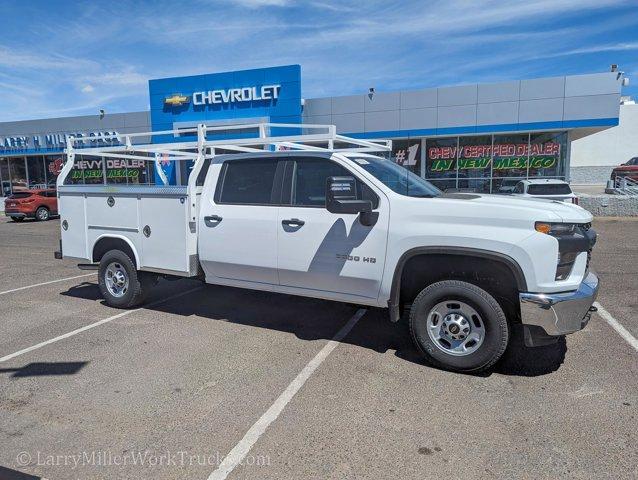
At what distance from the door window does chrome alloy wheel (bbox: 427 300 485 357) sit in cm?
158

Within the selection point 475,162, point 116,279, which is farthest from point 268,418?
point 475,162

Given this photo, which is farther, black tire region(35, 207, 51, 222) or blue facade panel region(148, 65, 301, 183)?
black tire region(35, 207, 51, 222)

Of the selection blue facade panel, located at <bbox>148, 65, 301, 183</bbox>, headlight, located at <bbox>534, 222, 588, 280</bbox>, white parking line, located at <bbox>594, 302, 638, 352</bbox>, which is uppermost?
blue facade panel, located at <bbox>148, 65, 301, 183</bbox>

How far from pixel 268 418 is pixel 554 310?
2446 mm

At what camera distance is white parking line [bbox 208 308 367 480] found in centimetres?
310

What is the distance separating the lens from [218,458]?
3.20 meters

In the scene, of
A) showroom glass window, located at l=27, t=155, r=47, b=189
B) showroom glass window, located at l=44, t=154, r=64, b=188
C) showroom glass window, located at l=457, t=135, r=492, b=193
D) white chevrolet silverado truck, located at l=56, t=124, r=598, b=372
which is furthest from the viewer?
showroom glass window, located at l=27, t=155, r=47, b=189

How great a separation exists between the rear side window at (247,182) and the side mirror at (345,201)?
993 millimetres

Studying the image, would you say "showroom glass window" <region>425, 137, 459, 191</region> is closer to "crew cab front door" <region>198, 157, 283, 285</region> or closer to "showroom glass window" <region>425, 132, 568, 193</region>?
"showroom glass window" <region>425, 132, 568, 193</region>

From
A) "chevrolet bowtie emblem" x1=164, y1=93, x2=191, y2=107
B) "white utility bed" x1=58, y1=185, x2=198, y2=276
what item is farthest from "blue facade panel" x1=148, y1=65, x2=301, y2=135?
"white utility bed" x1=58, y1=185, x2=198, y2=276

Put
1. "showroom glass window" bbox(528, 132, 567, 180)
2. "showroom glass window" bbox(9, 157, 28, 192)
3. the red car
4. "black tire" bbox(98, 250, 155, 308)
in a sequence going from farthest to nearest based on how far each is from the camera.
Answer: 1. "showroom glass window" bbox(9, 157, 28, 192)
2. the red car
3. "showroom glass window" bbox(528, 132, 567, 180)
4. "black tire" bbox(98, 250, 155, 308)

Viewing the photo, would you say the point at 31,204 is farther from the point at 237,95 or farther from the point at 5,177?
the point at 5,177

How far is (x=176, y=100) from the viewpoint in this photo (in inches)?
906

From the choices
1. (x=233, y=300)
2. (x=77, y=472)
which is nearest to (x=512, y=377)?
(x=77, y=472)
